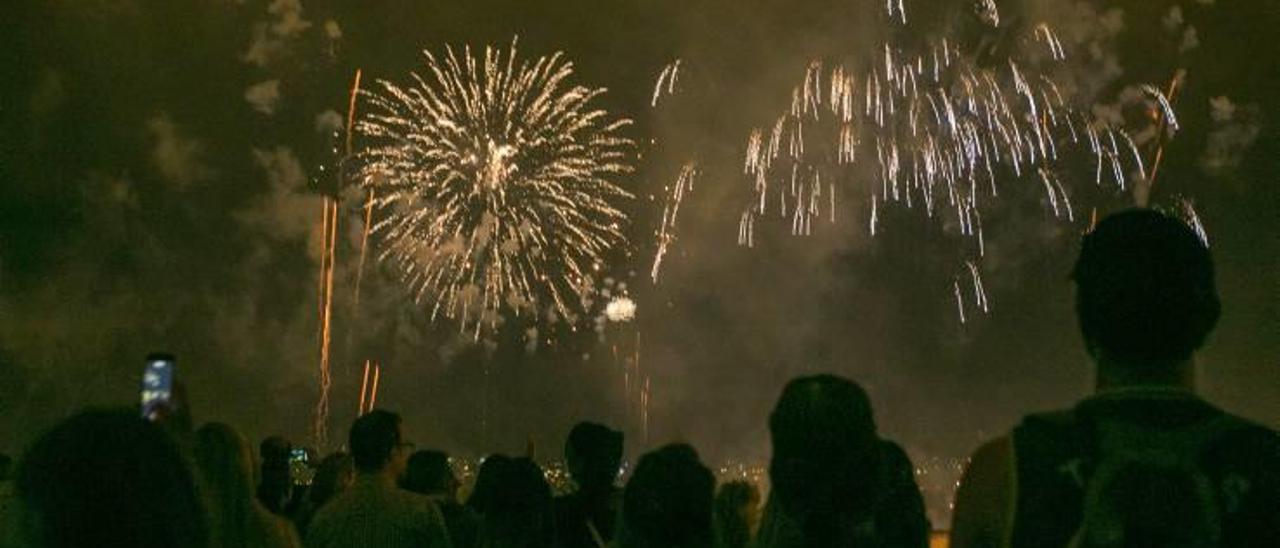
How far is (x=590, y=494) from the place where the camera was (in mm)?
6863

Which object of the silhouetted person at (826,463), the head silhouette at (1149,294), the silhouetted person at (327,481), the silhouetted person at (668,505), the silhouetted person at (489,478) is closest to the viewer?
the head silhouette at (1149,294)

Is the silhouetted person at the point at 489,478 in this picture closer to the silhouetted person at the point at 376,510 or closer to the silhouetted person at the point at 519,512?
the silhouetted person at the point at 519,512

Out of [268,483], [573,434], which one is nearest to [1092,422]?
[573,434]

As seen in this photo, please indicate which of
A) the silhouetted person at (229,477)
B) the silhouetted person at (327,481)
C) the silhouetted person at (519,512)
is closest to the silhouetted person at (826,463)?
the silhouetted person at (229,477)

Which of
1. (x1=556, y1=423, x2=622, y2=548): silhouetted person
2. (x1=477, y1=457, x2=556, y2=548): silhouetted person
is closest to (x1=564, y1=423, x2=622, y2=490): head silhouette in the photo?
(x1=556, y1=423, x2=622, y2=548): silhouetted person

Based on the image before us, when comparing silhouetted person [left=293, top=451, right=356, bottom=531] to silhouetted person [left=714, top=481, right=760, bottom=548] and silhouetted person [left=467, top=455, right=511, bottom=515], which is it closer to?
silhouetted person [left=467, top=455, right=511, bottom=515]

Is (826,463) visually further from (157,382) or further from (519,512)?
(157,382)

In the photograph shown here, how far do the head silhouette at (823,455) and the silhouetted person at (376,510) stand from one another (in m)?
3.30

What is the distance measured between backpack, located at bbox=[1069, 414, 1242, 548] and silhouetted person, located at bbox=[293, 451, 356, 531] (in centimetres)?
682

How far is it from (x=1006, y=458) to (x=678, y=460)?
2.46 meters

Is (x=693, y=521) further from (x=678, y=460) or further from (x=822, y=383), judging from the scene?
(x=822, y=383)

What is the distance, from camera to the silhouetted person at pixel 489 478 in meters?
6.75

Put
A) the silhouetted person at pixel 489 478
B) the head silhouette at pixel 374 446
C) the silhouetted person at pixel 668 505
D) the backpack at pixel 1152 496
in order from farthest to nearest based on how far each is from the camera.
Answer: the head silhouette at pixel 374 446, the silhouetted person at pixel 489 478, the silhouetted person at pixel 668 505, the backpack at pixel 1152 496

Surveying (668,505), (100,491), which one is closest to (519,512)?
(668,505)
